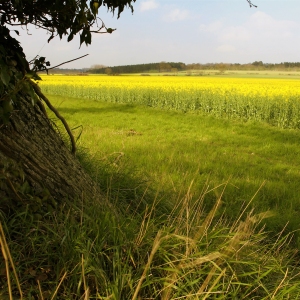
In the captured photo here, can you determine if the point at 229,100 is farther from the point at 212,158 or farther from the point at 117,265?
the point at 117,265

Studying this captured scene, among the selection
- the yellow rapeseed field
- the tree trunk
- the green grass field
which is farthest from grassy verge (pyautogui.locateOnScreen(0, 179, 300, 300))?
the yellow rapeseed field

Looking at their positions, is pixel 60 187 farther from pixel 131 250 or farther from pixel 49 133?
pixel 131 250

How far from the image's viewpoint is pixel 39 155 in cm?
196

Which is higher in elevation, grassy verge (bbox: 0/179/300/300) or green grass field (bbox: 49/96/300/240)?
grassy verge (bbox: 0/179/300/300)

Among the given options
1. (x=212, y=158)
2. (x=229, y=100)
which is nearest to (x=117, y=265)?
(x=212, y=158)

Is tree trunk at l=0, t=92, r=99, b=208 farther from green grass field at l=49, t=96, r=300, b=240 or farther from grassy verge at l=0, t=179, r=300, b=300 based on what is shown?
green grass field at l=49, t=96, r=300, b=240

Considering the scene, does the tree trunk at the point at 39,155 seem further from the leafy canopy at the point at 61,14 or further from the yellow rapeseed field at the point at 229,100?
the yellow rapeseed field at the point at 229,100

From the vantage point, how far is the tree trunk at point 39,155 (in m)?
1.83

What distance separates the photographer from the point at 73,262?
5.19 feet

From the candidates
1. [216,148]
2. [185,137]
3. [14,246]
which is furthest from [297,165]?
[14,246]

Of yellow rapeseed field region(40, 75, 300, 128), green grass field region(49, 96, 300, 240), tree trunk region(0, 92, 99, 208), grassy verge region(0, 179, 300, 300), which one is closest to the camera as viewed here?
grassy verge region(0, 179, 300, 300)

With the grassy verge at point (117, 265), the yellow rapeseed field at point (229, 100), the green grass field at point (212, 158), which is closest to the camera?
the grassy verge at point (117, 265)

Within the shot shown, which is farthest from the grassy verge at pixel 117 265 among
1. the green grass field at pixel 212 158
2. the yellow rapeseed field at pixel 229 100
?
the yellow rapeseed field at pixel 229 100

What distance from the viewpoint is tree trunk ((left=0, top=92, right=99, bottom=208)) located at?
6.00ft
